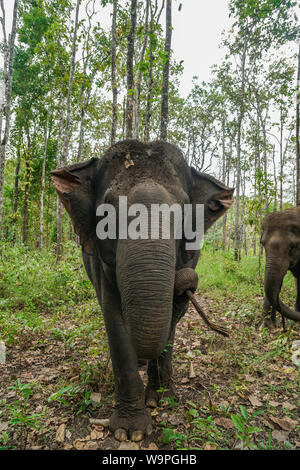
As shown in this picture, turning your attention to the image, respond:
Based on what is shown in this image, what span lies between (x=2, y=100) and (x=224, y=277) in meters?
9.12

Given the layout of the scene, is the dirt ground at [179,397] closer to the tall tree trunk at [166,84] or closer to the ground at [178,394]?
the ground at [178,394]

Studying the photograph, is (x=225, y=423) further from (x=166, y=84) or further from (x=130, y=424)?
(x=166, y=84)

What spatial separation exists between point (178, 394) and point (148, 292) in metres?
1.96

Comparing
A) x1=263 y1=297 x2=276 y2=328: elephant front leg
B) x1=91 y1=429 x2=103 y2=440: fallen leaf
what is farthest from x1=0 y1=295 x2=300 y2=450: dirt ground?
x1=263 y1=297 x2=276 y2=328: elephant front leg

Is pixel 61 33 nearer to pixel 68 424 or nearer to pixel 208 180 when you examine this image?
pixel 208 180

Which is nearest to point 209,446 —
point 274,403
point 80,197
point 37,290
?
point 274,403

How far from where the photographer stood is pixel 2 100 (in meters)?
8.72

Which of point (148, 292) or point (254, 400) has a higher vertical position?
point (148, 292)

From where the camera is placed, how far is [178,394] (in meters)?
3.42

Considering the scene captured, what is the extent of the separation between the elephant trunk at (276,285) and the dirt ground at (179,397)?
0.32 meters

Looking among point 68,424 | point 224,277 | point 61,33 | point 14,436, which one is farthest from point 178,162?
point 61,33

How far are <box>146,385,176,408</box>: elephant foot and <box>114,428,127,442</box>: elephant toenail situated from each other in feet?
1.81

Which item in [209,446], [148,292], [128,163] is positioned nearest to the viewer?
[148,292]
